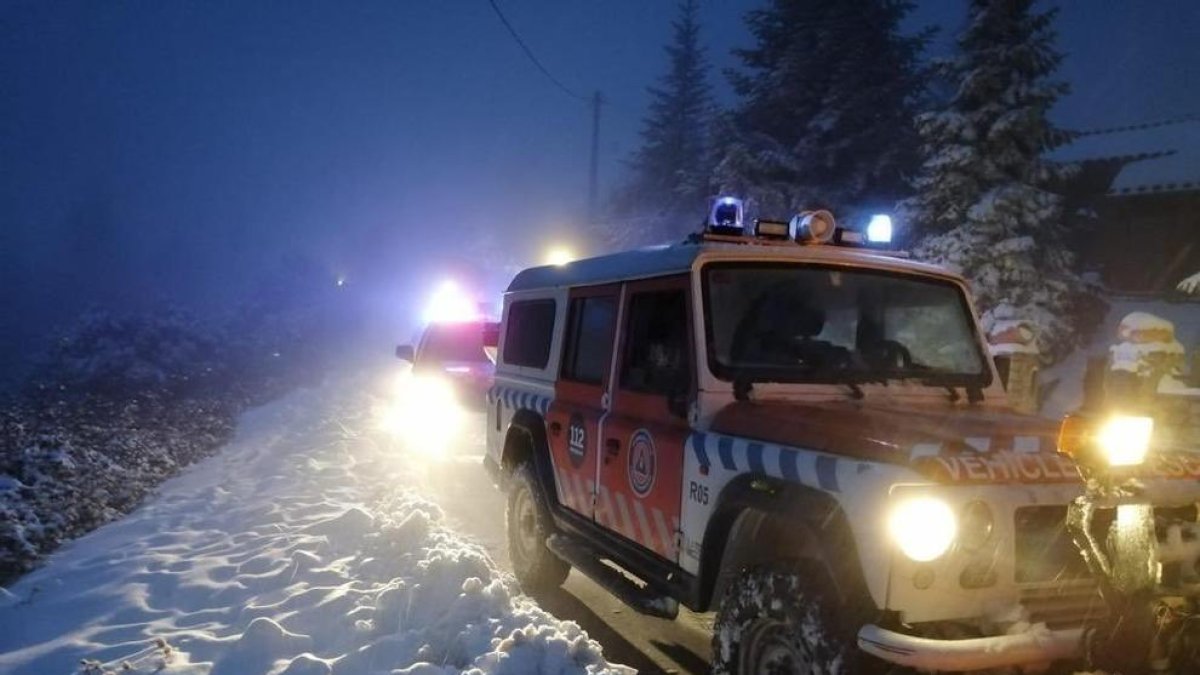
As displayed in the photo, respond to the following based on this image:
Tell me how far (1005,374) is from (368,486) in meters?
6.64

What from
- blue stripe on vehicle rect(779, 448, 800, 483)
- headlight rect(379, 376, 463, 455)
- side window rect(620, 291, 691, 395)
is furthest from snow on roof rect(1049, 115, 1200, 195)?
blue stripe on vehicle rect(779, 448, 800, 483)

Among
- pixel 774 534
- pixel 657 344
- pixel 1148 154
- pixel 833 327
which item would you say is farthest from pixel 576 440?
pixel 1148 154

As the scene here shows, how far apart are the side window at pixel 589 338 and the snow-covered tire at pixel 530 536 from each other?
0.99m

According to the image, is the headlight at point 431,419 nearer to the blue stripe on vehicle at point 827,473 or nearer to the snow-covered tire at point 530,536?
the snow-covered tire at point 530,536

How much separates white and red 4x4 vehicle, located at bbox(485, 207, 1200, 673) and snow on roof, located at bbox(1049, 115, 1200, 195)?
17083mm

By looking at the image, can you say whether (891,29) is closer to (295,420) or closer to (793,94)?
(793,94)

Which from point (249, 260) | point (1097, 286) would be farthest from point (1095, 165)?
point (249, 260)

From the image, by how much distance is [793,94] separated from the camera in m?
23.0

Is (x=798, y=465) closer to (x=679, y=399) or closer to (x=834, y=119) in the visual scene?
(x=679, y=399)

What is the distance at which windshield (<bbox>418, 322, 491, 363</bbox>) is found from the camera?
41.8 ft

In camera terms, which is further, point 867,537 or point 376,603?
point 376,603

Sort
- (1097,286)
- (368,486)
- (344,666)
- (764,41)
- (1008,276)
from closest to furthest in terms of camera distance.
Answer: (344,666)
(368,486)
(1008,276)
(1097,286)
(764,41)

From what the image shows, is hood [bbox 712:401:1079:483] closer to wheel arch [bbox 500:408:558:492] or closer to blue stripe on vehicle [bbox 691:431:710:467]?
blue stripe on vehicle [bbox 691:431:710:467]

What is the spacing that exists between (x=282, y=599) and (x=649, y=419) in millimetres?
2738
